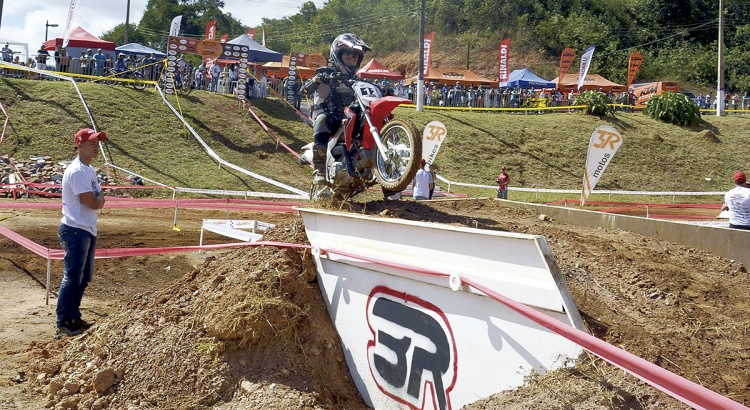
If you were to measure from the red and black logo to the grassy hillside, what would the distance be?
17.5m

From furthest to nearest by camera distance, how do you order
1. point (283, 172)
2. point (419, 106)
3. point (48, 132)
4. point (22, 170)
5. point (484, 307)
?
point (419, 106), point (283, 172), point (48, 132), point (22, 170), point (484, 307)

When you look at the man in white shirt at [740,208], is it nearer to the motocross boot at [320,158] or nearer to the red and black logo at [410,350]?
the motocross boot at [320,158]

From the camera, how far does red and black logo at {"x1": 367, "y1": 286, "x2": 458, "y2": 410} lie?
5.25 meters

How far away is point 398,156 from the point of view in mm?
8070

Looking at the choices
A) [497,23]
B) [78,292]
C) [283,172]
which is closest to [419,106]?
[283,172]

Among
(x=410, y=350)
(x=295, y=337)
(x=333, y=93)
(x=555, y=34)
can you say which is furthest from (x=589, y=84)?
(x=410, y=350)

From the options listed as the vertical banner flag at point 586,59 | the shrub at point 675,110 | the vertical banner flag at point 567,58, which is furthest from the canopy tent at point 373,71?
the shrub at point 675,110

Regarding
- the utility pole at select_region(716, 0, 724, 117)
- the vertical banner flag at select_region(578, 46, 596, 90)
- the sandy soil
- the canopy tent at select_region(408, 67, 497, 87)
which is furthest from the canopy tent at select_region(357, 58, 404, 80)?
the sandy soil

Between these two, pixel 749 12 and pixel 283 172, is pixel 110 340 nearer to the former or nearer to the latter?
pixel 283 172

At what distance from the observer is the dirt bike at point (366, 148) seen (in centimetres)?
812

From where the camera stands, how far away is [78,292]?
7.29 metres

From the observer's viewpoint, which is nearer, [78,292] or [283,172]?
[78,292]

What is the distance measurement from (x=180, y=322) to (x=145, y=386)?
29.2 inches

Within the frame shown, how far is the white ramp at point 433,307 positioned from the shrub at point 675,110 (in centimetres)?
3327
